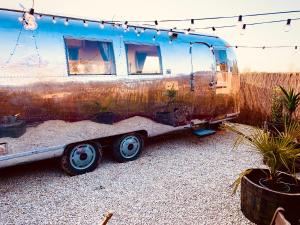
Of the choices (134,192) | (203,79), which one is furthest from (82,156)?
(203,79)

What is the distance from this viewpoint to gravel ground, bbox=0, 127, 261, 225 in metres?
3.92

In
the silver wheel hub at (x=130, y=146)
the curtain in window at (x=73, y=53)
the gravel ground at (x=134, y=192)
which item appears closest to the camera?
the gravel ground at (x=134, y=192)

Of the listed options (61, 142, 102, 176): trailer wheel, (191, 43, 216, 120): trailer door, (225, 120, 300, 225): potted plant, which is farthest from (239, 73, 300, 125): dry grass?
(61, 142, 102, 176): trailer wheel

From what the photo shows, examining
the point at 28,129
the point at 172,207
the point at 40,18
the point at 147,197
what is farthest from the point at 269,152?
the point at 40,18

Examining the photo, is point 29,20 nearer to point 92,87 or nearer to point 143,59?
point 92,87

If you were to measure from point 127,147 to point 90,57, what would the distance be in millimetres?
2128

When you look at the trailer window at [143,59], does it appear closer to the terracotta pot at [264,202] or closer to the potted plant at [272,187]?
the potted plant at [272,187]

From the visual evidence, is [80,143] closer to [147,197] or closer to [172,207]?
[147,197]

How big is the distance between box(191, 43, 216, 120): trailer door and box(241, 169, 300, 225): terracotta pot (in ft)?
11.7

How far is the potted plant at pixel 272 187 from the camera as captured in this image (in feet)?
11.3

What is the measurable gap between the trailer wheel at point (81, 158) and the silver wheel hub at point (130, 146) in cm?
64

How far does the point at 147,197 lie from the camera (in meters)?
4.51

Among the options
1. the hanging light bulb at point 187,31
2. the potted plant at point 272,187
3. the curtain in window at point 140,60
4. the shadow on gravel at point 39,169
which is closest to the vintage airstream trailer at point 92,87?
the curtain in window at point 140,60

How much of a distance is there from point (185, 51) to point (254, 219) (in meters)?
4.45
